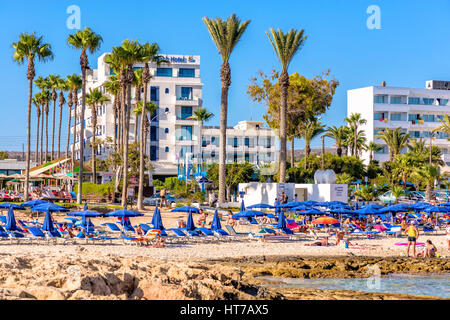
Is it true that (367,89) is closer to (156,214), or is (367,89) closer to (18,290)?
(156,214)

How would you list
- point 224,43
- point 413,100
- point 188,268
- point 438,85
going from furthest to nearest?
point 438,85 < point 413,100 < point 224,43 < point 188,268

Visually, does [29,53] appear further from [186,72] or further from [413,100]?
[413,100]

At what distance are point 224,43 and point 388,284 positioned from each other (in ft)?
100.0

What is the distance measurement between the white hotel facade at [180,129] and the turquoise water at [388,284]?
54.1 metres

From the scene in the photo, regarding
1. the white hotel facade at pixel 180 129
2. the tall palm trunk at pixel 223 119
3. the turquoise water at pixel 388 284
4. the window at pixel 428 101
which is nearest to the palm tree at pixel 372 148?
the window at pixel 428 101

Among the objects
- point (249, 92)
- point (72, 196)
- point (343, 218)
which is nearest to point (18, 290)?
point (343, 218)

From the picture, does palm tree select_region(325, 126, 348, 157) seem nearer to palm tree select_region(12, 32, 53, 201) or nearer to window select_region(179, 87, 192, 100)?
window select_region(179, 87, 192, 100)

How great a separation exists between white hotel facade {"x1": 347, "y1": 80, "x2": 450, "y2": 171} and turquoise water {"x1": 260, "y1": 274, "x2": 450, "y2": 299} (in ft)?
227

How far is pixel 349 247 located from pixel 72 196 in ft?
105

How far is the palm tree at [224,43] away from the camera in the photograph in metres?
47.6

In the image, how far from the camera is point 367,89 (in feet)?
302

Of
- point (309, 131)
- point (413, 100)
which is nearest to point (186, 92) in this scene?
point (309, 131)

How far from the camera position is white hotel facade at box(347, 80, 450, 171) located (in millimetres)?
91375

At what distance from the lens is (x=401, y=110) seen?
303ft
